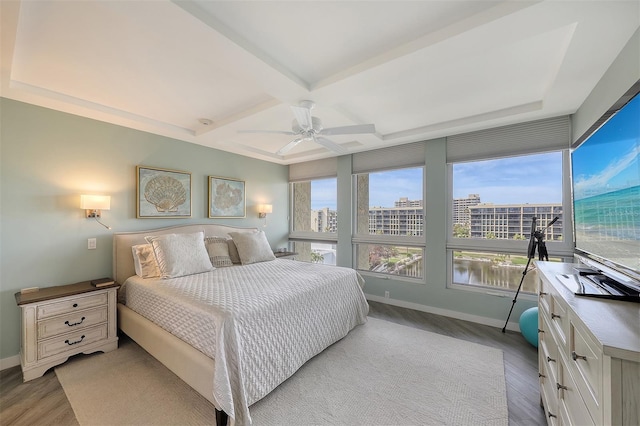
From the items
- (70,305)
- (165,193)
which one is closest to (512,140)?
(165,193)

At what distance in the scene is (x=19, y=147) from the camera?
7.93 feet

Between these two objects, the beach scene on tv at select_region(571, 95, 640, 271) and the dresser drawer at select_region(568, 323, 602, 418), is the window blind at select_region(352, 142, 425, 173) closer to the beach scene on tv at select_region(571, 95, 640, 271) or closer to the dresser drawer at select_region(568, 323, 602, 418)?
the beach scene on tv at select_region(571, 95, 640, 271)

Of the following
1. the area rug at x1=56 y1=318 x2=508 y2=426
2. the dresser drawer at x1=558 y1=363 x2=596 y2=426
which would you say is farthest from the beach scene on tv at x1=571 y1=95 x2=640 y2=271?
the area rug at x1=56 y1=318 x2=508 y2=426

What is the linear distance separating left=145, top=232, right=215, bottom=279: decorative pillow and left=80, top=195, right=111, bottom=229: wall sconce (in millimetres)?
549

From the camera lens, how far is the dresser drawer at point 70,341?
7.34 ft

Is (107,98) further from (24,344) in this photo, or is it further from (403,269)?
(403,269)

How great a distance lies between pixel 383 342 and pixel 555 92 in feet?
9.69

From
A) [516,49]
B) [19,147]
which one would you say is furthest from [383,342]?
[19,147]

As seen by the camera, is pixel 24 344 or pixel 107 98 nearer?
pixel 24 344

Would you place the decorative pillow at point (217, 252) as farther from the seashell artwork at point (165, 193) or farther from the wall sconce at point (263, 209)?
the wall sconce at point (263, 209)

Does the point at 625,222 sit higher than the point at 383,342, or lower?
higher

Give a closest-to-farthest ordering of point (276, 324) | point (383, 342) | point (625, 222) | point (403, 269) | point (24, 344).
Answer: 1. point (625, 222)
2. point (276, 324)
3. point (24, 344)
4. point (383, 342)
5. point (403, 269)

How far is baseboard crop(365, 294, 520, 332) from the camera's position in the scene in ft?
10.3

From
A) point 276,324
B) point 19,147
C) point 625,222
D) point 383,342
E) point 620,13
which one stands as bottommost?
point 383,342
